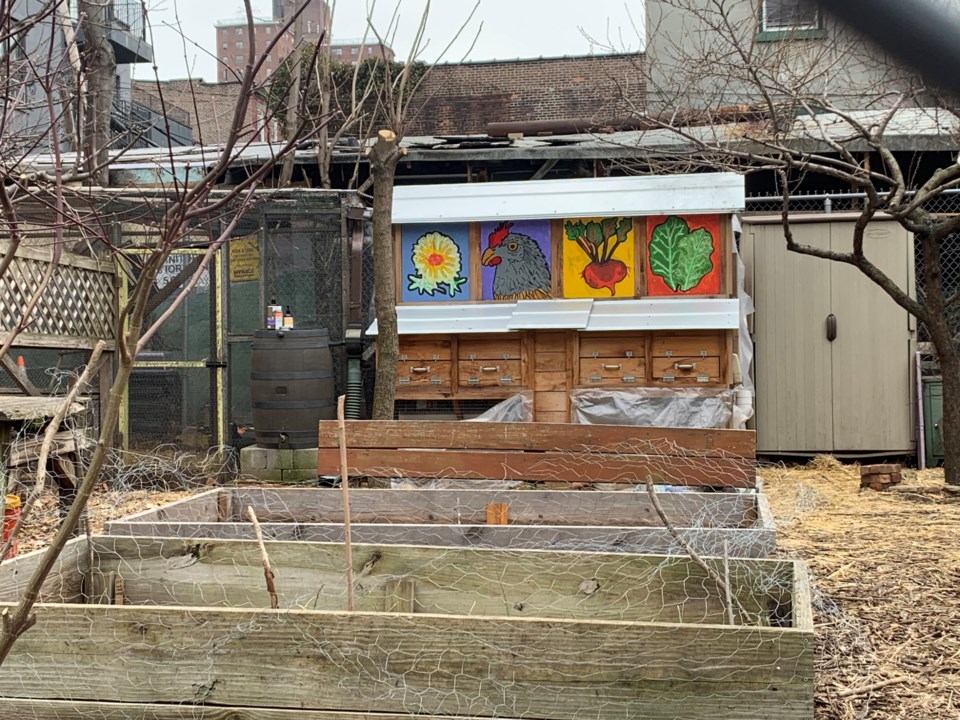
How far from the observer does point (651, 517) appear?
577 centimetres

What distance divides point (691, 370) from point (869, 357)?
2.46 metres

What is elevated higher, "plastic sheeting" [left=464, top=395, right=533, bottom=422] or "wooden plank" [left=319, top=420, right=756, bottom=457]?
"plastic sheeting" [left=464, top=395, right=533, bottom=422]

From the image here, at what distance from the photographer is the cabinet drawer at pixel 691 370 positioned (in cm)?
952

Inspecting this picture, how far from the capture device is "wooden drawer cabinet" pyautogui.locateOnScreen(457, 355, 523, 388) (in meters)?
9.89

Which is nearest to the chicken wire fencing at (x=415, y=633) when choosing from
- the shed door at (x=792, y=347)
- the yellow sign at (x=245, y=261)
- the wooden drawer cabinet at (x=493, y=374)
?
the wooden drawer cabinet at (x=493, y=374)

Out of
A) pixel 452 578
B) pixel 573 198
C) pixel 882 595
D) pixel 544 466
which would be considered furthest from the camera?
pixel 573 198

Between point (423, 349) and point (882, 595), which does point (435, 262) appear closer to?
point (423, 349)

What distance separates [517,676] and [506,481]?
4642mm

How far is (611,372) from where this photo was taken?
31.9ft

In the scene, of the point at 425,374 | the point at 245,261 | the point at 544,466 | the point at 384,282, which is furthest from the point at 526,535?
the point at 245,261

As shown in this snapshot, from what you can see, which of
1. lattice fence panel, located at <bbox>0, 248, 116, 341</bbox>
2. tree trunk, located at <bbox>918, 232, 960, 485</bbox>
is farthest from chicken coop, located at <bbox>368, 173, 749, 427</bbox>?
lattice fence panel, located at <bbox>0, 248, 116, 341</bbox>

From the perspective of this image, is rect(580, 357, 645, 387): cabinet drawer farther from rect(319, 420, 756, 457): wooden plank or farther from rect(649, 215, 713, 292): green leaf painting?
rect(319, 420, 756, 457): wooden plank

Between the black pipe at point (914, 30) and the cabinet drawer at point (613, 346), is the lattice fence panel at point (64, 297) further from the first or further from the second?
the black pipe at point (914, 30)

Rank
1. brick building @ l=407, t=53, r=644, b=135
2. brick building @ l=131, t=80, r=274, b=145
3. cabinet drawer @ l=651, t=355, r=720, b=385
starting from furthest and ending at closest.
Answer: brick building @ l=407, t=53, r=644, b=135 → cabinet drawer @ l=651, t=355, r=720, b=385 → brick building @ l=131, t=80, r=274, b=145
